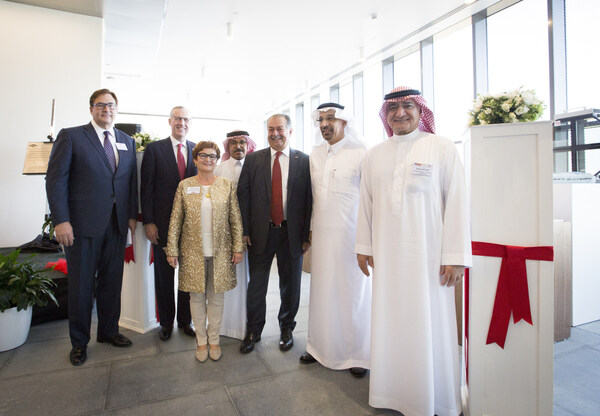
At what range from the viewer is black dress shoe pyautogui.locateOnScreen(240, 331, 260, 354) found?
284cm

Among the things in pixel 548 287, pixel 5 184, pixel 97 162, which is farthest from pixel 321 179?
pixel 5 184

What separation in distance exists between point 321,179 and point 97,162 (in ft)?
5.52

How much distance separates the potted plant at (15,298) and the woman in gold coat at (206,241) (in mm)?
1296

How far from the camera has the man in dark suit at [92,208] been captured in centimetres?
253

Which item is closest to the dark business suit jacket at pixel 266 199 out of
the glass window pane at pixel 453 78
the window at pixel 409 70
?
the glass window pane at pixel 453 78

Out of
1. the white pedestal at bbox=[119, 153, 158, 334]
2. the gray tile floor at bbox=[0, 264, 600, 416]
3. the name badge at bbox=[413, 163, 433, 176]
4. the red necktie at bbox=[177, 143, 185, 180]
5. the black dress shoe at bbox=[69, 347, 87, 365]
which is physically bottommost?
the gray tile floor at bbox=[0, 264, 600, 416]

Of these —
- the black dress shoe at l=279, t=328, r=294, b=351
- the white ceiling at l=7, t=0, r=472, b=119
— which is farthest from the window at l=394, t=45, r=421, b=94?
the black dress shoe at l=279, t=328, r=294, b=351

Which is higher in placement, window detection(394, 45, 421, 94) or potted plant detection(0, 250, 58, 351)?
window detection(394, 45, 421, 94)

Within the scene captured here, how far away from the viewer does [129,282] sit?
3.40 meters

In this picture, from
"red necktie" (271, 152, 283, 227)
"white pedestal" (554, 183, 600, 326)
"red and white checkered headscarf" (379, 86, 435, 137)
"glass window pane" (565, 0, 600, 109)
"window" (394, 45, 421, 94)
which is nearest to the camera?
"red and white checkered headscarf" (379, 86, 435, 137)

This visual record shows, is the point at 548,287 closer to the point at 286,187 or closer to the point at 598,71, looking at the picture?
the point at 286,187

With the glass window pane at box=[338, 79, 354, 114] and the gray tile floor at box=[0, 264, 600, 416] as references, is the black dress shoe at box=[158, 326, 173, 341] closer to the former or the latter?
the gray tile floor at box=[0, 264, 600, 416]

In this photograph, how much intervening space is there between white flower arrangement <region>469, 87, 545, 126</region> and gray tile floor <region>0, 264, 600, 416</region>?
1763 mm

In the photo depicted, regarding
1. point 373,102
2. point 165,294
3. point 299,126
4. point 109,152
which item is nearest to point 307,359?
point 165,294
